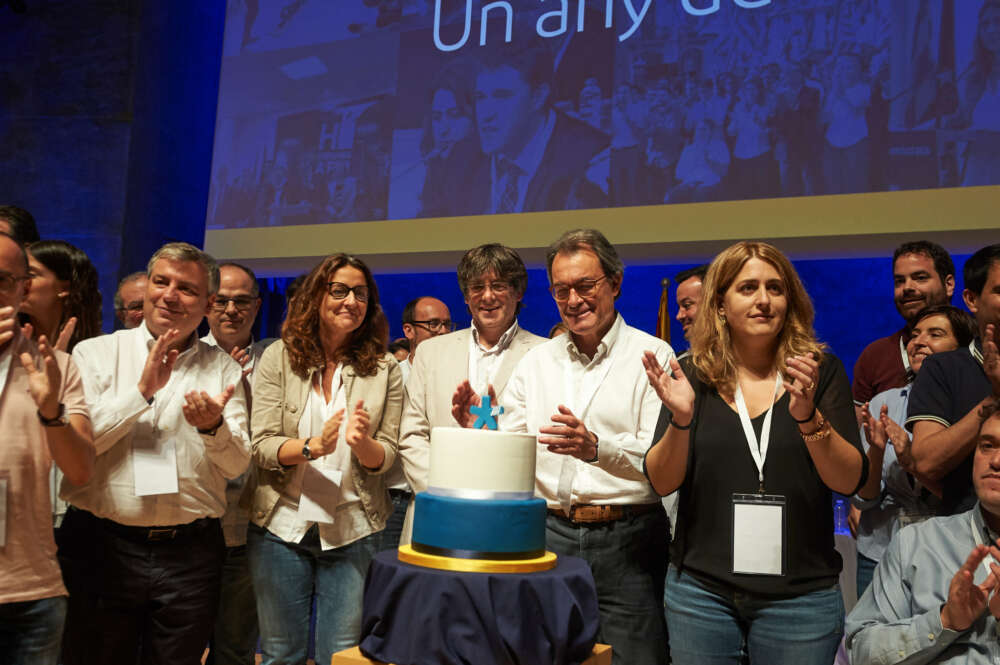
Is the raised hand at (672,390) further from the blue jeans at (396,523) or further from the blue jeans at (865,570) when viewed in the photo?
the blue jeans at (396,523)

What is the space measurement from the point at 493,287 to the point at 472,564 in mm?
1413

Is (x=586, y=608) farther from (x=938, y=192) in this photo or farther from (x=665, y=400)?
(x=938, y=192)

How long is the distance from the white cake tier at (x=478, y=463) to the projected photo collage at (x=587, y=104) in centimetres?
361

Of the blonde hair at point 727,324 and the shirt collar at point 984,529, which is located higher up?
the blonde hair at point 727,324

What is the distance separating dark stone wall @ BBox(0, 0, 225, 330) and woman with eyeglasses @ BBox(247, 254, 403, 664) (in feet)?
15.2

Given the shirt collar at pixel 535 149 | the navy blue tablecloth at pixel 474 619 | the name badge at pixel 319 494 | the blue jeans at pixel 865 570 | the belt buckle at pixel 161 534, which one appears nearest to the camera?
the navy blue tablecloth at pixel 474 619

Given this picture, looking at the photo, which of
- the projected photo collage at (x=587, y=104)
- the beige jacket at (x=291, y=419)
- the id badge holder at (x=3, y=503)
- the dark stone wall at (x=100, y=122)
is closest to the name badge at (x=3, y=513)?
the id badge holder at (x=3, y=503)

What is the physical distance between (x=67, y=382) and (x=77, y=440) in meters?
0.17

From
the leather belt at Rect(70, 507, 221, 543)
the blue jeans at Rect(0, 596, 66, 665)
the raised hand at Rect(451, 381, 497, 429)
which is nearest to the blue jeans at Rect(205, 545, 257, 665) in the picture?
the leather belt at Rect(70, 507, 221, 543)

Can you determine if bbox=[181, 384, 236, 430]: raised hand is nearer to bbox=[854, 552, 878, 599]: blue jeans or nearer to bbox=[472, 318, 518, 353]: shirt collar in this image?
bbox=[472, 318, 518, 353]: shirt collar

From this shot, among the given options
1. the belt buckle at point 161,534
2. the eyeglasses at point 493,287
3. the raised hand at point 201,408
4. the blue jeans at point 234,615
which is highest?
the eyeglasses at point 493,287

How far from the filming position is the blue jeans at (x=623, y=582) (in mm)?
2459

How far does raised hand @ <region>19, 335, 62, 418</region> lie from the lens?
2.06m

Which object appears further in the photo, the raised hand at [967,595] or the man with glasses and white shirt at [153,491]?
the man with glasses and white shirt at [153,491]
